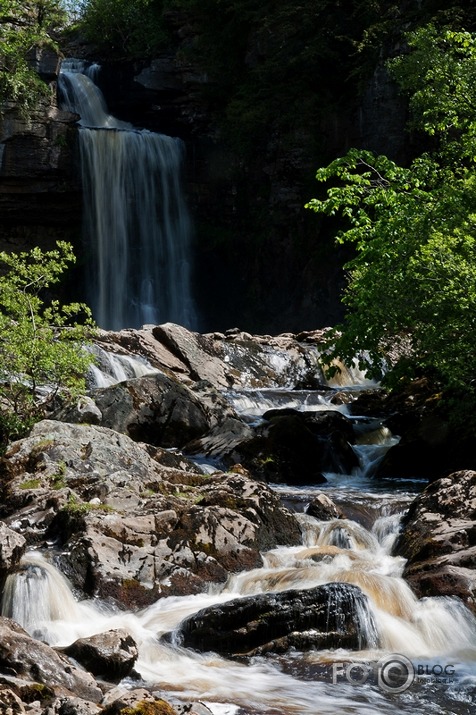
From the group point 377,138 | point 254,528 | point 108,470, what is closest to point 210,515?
point 254,528

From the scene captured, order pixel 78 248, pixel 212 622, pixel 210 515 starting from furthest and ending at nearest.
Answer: pixel 78 248
pixel 210 515
pixel 212 622

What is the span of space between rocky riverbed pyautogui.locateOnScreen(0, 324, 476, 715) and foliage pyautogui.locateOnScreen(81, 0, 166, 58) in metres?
24.3

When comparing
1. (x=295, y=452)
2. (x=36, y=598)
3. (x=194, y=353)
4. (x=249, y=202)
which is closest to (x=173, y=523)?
(x=36, y=598)

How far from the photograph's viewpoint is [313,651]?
27.3ft

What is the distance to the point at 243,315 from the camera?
119 ft

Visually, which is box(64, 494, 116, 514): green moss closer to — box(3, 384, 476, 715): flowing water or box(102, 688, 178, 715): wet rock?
box(3, 384, 476, 715): flowing water

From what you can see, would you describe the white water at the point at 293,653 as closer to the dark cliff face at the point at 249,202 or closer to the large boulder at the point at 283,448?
the large boulder at the point at 283,448

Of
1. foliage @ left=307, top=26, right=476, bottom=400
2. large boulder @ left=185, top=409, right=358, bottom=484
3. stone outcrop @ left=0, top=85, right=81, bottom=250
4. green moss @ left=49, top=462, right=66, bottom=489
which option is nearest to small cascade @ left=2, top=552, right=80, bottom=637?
green moss @ left=49, top=462, right=66, bottom=489

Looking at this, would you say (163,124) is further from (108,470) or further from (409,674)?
(409,674)

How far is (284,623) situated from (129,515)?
2698 mm

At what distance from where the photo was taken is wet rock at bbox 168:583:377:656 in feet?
27.5

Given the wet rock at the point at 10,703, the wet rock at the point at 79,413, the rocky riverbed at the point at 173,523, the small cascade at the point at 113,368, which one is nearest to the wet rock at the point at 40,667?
the rocky riverbed at the point at 173,523

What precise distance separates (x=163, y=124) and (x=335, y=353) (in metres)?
24.8

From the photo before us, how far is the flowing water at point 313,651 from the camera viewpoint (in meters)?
7.30
